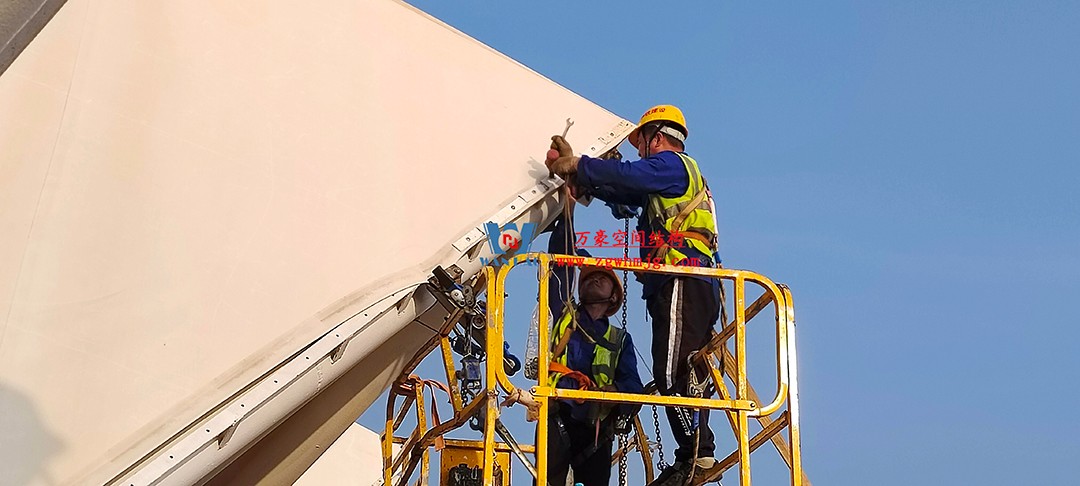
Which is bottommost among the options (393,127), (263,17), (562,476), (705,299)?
(562,476)

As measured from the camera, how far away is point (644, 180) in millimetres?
5527

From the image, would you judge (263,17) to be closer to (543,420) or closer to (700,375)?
(543,420)

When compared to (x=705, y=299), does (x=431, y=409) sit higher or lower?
lower

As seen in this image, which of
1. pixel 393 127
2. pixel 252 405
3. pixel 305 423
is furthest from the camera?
pixel 393 127

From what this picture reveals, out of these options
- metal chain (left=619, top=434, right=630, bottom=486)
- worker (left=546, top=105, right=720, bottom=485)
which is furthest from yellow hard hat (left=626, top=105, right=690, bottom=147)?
metal chain (left=619, top=434, right=630, bottom=486)

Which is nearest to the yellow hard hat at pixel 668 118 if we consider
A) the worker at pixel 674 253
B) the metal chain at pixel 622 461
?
the worker at pixel 674 253

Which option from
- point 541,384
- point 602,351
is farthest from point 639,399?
point 602,351

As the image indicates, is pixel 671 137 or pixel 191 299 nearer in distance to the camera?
pixel 191 299

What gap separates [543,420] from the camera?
4594 mm

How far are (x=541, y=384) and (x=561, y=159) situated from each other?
1369 mm

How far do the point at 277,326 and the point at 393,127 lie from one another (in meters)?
1.21

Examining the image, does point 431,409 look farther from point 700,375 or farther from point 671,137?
point 671,137

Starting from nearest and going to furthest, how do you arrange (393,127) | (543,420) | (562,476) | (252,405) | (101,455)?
1. (101,455)
2. (252,405)
3. (543,420)
4. (393,127)
5. (562,476)

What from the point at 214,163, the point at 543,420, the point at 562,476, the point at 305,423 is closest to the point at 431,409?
the point at 562,476
